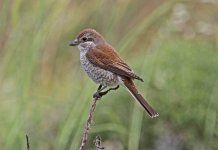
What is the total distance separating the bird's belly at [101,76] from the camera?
4.94 meters

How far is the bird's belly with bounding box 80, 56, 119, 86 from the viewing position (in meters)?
4.94

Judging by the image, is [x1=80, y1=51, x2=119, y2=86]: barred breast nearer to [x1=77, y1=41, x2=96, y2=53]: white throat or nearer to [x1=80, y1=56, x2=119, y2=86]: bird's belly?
[x1=80, y1=56, x2=119, y2=86]: bird's belly

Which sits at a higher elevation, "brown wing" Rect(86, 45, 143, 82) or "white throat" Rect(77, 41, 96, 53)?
"white throat" Rect(77, 41, 96, 53)

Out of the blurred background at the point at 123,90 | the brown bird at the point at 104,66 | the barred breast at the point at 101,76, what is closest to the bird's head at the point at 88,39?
the brown bird at the point at 104,66

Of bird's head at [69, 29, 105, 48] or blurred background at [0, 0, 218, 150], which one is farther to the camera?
blurred background at [0, 0, 218, 150]

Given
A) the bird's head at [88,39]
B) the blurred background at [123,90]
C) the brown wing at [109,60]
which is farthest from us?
the blurred background at [123,90]

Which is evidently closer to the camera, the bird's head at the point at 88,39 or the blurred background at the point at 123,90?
the bird's head at the point at 88,39

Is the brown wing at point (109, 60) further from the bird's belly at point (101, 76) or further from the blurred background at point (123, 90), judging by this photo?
the blurred background at point (123, 90)

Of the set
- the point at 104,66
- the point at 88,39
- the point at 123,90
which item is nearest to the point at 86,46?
the point at 88,39

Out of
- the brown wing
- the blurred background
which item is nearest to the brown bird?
the brown wing

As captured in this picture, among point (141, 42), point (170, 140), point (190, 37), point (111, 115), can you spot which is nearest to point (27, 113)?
point (111, 115)

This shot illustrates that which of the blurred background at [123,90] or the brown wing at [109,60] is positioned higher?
the blurred background at [123,90]

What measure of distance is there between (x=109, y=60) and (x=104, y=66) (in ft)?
0.23

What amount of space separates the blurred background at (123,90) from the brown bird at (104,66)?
401 mm
